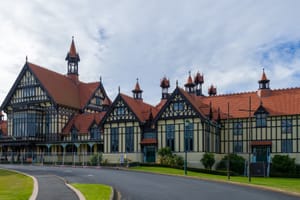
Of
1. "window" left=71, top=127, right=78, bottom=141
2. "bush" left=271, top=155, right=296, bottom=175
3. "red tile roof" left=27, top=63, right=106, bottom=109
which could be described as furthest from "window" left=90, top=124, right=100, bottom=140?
"bush" left=271, top=155, right=296, bottom=175

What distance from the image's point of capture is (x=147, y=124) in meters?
56.7

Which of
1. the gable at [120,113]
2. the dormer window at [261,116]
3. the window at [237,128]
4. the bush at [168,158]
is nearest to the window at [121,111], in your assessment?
Answer: the gable at [120,113]

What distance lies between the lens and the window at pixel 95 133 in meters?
63.9

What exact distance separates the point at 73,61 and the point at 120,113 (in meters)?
26.2

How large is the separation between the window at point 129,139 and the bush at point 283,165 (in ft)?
59.5

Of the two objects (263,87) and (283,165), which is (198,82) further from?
(283,165)

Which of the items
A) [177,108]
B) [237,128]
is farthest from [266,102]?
[177,108]

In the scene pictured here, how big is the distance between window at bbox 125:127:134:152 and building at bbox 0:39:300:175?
0.44 ft

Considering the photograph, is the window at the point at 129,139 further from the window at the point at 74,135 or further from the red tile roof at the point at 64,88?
the red tile roof at the point at 64,88

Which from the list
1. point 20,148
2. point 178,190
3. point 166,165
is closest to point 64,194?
point 178,190

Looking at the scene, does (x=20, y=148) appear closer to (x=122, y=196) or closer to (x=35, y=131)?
(x=35, y=131)

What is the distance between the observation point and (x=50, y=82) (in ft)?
235

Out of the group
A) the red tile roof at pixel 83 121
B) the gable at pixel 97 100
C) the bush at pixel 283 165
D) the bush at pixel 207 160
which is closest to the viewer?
the bush at pixel 207 160

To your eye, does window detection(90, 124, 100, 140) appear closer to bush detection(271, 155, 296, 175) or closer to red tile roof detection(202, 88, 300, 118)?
red tile roof detection(202, 88, 300, 118)
